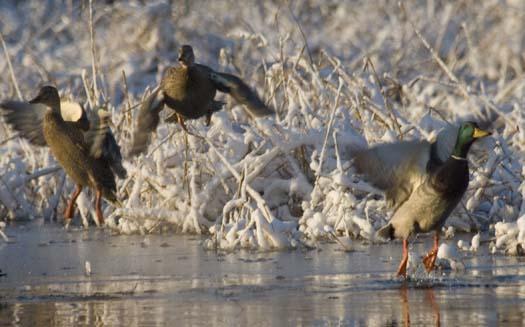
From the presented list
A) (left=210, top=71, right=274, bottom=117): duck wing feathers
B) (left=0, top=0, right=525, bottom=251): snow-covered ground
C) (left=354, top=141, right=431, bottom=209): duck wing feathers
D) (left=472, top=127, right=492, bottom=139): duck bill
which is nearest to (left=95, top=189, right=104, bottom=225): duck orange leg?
(left=0, top=0, right=525, bottom=251): snow-covered ground

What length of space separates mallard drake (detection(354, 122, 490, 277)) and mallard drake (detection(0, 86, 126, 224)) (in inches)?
91.1

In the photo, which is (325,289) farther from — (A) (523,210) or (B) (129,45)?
(B) (129,45)

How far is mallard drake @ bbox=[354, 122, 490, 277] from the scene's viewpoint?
9438 millimetres

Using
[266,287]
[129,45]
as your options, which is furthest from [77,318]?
[129,45]

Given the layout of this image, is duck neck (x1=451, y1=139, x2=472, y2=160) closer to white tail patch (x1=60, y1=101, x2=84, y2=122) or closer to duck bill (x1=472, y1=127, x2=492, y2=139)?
duck bill (x1=472, y1=127, x2=492, y2=139)

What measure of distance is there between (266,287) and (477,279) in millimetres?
1209

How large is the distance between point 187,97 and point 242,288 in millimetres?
2116

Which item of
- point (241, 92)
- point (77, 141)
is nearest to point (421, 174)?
point (241, 92)

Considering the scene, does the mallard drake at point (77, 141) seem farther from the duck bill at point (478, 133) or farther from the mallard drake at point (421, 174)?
the duck bill at point (478, 133)

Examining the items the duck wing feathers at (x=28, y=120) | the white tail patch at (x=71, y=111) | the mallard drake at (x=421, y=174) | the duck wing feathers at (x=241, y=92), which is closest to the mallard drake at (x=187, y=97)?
the duck wing feathers at (x=241, y=92)

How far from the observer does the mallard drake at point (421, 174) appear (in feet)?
31.0

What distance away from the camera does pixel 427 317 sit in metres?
7.38

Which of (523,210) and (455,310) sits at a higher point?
(523,210)

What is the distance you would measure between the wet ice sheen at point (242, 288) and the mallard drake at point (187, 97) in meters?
0.92
